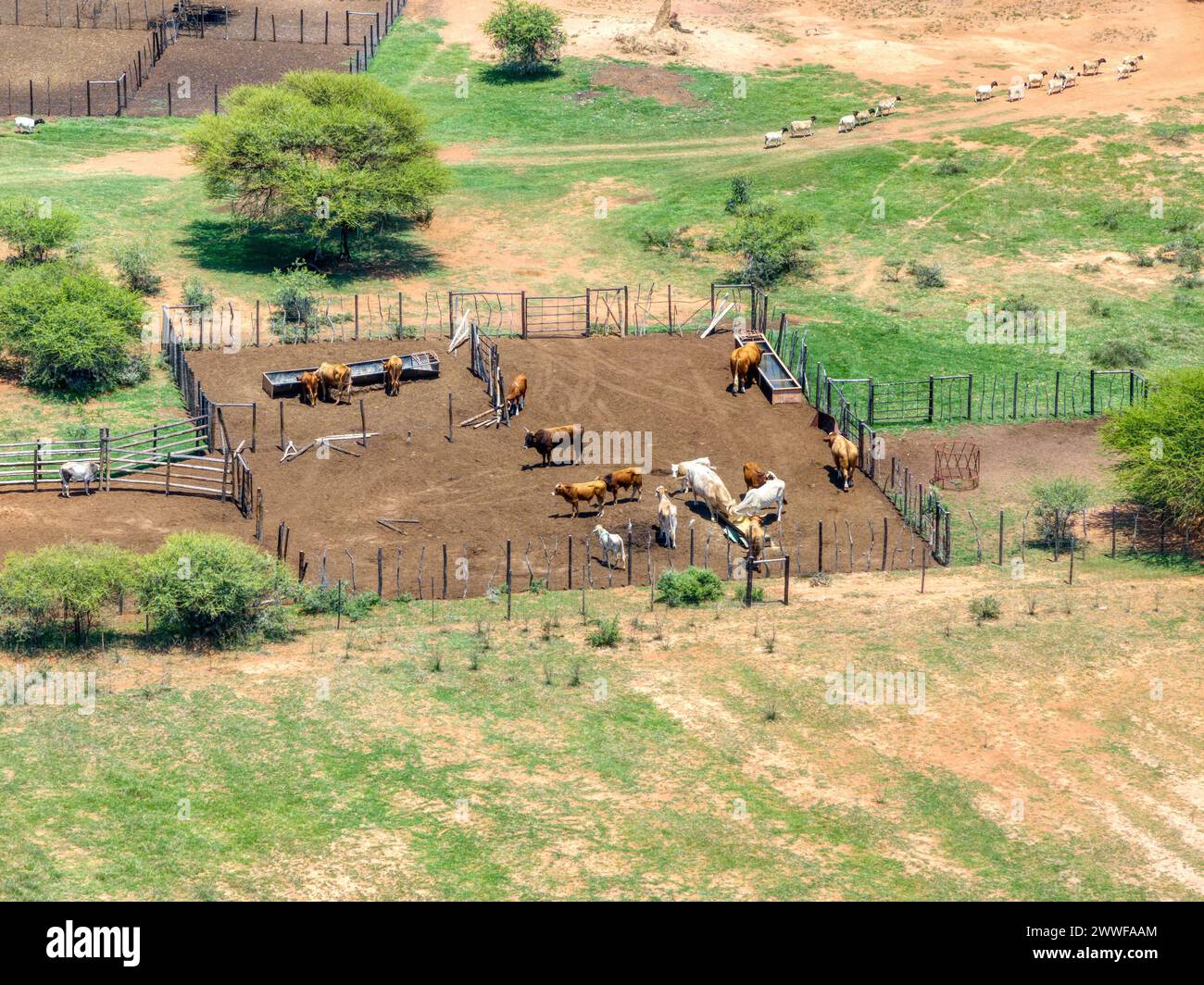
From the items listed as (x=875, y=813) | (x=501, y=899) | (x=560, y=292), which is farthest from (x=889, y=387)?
(x=501, y=899)

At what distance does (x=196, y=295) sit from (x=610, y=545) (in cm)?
2100

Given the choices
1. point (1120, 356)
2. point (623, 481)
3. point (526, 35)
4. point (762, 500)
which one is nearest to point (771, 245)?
point (1120, 356)

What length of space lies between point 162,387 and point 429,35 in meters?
40.0

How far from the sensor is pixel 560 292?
60.5 metres

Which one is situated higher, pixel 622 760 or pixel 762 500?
pixel 762 500

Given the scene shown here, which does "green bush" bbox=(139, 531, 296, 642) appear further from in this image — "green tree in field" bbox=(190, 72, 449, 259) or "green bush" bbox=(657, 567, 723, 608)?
"green tree in field" bbox=(190, 72, 449, 259)

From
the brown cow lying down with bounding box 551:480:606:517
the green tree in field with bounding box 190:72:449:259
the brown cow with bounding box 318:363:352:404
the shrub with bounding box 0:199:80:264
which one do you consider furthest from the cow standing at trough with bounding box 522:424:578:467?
the shrub with bounding box 0:199:80:264

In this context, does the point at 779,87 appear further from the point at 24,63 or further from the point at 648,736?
the point at 648,736

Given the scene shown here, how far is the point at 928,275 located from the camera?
62.4 meters

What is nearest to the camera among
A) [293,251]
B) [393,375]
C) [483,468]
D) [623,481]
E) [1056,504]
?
[1056,504]

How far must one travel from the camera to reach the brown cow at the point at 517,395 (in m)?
49.3

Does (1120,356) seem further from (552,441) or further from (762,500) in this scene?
(552,441)

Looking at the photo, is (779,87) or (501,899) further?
(779,87)

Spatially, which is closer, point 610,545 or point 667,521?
point 610,545
